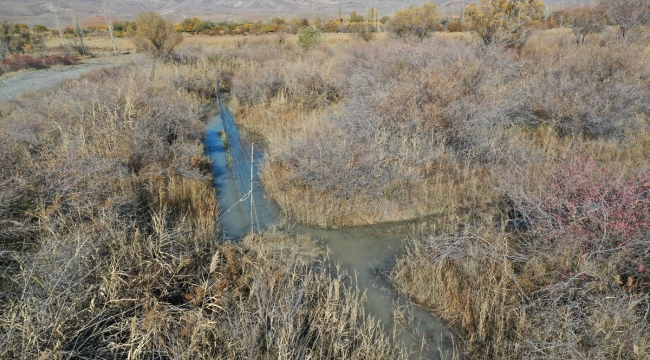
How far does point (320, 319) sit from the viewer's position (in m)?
3.71

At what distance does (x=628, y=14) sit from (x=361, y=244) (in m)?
18.1

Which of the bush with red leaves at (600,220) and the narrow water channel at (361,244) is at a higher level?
the bush with red leaves at (600,220)

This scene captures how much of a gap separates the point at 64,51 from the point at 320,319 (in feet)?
110

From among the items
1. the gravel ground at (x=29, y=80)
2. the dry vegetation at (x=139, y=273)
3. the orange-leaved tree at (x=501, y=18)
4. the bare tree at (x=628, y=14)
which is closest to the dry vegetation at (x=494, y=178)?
the dry vegetation at (x=139, y=273)

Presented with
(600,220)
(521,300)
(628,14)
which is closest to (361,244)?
(521,300)

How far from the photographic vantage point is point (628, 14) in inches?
634

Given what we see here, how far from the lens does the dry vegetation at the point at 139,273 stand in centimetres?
318

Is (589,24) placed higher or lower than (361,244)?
higher

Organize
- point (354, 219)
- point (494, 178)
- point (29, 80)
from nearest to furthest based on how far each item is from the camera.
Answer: point (354, 219) < point (494, 178) < point (29, 80)

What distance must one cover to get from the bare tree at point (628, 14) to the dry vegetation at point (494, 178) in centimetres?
697

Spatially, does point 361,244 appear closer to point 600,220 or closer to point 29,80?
point 600,220

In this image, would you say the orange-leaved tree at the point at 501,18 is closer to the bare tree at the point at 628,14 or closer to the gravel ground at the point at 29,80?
the bare tree at the point at 628,14

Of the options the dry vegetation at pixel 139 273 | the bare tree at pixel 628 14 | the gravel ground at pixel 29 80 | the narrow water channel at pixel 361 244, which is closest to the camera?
the dry vegetation at pixel 139 273

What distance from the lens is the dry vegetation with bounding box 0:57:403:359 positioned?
318 centimetres
